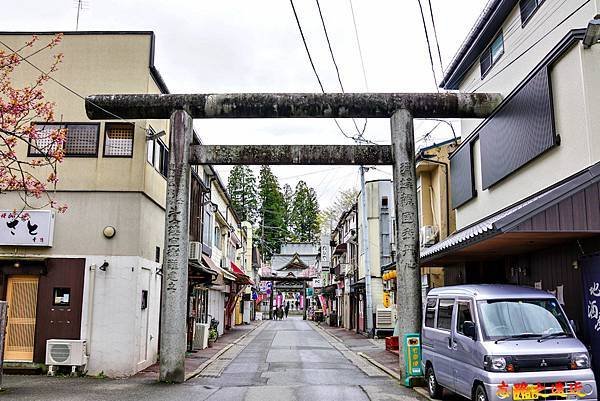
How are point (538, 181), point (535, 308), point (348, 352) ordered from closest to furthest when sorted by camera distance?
1. point (535, 308)
2. point (538, 181)
3. point (348, 352)

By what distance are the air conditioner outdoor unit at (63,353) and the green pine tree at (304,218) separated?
77.0 m

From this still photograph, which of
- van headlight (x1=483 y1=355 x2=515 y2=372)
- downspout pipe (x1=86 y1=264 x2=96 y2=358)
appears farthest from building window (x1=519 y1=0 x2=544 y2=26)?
downspout pipe (x1=86 y1=264 x2=96 y2=358)

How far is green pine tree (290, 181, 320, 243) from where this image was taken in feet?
303

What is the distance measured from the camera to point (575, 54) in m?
10.6

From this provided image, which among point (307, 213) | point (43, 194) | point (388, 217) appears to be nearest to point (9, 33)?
point (43, 194)

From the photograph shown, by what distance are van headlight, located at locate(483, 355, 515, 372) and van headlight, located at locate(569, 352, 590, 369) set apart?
87 cm

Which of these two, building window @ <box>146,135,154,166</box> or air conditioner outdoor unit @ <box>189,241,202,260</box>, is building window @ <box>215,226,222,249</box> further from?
building window @ <box>146,135,154,166</box>

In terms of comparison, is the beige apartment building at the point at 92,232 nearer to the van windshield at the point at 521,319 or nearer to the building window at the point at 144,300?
the building window at the point at 144,300

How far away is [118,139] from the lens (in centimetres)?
1652

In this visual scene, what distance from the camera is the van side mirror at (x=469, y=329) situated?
9.52 m

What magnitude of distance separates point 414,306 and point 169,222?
6403mm

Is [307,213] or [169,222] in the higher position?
[307,213]

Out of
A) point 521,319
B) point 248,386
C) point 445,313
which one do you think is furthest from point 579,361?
point 248,386

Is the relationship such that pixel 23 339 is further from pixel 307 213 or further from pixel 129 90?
pixel 307 213
